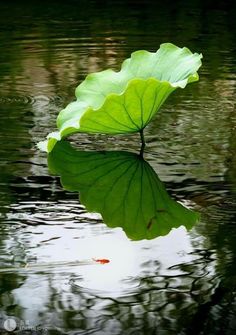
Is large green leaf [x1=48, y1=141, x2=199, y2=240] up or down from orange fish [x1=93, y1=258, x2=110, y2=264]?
down

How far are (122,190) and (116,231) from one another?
23 cm

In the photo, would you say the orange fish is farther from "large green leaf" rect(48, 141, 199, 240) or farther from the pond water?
"large green leaf" rect(48, 141, 199, 240)

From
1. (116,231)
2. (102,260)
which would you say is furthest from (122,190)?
(102,260)

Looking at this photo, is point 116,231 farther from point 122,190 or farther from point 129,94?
point 129,94

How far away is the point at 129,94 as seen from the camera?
2057 mm

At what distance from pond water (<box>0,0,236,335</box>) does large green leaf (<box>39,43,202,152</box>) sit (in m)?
0.08

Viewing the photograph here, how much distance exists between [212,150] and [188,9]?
3917mm

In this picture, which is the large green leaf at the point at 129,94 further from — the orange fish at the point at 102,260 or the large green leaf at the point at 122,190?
the orange fish at the point at 102,260

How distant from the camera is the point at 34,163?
7.18 feet

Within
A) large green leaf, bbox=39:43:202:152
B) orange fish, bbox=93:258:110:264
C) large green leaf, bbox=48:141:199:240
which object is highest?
large green leaf, bbox=39:43:202:152

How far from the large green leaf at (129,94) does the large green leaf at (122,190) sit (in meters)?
0.07

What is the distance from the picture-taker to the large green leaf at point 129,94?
2070 mm

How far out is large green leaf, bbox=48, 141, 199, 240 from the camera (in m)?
1.78

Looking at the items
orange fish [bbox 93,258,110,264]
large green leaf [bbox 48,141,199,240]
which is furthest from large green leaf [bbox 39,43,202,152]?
orange fish [bbox 93,258,110,264]
